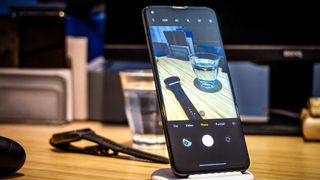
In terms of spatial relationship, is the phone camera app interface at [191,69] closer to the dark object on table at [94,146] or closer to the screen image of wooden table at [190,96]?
the screen image of wooden table at [190,96]

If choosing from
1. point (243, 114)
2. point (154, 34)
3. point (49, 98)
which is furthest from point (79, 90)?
point (154, 34)

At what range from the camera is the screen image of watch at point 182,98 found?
65cm

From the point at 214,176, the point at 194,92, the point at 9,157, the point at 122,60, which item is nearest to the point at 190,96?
the point at 194,92

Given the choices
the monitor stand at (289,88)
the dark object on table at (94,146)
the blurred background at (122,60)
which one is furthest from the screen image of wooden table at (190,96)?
the monitor stand at (289,88)

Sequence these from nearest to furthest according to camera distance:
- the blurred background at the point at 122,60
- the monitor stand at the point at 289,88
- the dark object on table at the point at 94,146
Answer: the dark object on table at the point at 94,146
the blurred background at the point at 122,60
the monitor stand at the point at 289,88

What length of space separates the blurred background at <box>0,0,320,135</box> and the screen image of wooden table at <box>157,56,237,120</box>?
1.03 ft

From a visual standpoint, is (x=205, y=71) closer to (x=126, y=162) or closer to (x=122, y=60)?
(x=126, y=162)

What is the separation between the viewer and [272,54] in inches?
40.6

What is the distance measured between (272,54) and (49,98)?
18.3 inches

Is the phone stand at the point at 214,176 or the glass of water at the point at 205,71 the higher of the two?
the glass of water at the point at 205,71

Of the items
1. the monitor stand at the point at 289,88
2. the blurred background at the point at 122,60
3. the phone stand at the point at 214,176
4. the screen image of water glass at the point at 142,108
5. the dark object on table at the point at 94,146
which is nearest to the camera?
the phone stand at the point at 214,176

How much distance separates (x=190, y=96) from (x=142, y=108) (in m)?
0.25

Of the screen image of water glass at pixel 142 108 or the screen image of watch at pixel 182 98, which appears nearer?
the screen image of watch at pixel 182 98

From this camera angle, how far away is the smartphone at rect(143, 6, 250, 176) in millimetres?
620
